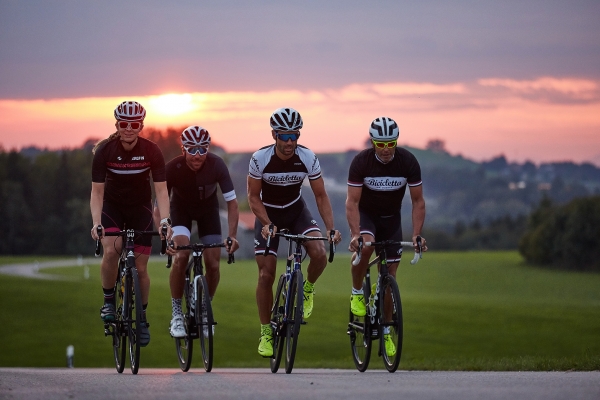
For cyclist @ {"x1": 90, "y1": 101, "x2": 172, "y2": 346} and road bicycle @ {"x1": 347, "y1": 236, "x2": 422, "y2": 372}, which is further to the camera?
cyclist @ {"x1": 90, "y1": 101, "x2": 172, "y2": 346}

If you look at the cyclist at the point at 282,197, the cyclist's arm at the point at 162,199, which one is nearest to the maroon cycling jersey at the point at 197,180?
the cyclist at the point at 282,197

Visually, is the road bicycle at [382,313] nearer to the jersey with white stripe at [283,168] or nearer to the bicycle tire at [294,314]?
the bicycle tire at [294,314]

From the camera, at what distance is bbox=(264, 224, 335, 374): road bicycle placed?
11.0 metres

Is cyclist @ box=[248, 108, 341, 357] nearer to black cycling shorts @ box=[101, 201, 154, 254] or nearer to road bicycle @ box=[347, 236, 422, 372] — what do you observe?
road bicycle @ box=[347, 236, 422, 372]

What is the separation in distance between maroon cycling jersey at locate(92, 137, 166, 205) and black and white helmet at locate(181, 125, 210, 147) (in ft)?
1.57

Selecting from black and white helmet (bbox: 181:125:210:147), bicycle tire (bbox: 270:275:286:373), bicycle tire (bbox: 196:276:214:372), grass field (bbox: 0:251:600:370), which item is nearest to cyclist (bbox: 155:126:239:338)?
black and white helmet (bbox: 181:125:210:147)

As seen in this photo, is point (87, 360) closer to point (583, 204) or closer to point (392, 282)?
point (392, 282)

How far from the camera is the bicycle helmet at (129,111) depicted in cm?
1149

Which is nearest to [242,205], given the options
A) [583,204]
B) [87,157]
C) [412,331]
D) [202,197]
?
[87,157]

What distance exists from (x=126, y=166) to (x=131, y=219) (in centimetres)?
65

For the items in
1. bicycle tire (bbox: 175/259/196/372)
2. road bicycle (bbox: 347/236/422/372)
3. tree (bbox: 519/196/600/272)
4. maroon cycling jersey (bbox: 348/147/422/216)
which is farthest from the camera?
tree (bbox: 519/196/600/272)

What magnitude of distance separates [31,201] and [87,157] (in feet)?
30.2

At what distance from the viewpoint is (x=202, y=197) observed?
12.5m

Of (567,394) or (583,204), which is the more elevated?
(567,394)
